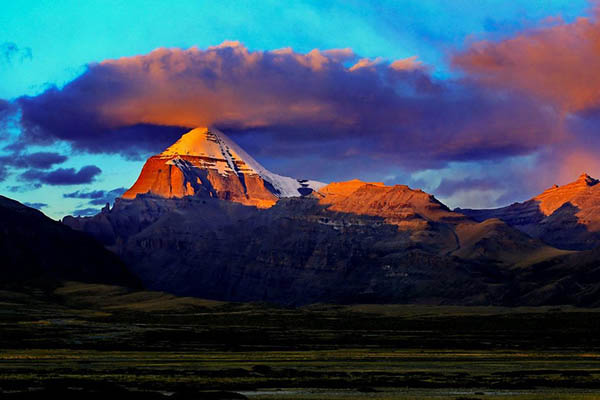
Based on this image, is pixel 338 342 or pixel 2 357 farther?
pixel 338 342

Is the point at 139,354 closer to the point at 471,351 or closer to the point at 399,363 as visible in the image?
the point at 399,363

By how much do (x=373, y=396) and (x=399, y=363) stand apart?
3329 centimetres

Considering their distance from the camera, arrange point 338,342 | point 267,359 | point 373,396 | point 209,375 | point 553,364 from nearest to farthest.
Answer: point 373,396 < point 209,375 < point 553,364 < point 267,359 < point 338,342

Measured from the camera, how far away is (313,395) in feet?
216

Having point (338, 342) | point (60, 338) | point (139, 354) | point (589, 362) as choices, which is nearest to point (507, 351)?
point (589, 362)

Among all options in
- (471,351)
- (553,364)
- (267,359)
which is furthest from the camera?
(471,351)

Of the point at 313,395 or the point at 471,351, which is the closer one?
the point at 313,395

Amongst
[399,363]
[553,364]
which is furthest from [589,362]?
[399,363]

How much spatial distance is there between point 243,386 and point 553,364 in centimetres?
4011

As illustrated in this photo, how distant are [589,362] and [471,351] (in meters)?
23.0

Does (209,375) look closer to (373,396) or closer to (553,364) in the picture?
(373,396)

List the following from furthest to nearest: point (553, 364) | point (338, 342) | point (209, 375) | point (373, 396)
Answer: point (338, 342)
point (553, 364)
point (209, 375)
point (373, 396)

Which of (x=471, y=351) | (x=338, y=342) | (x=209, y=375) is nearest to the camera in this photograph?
(x=209, y=375)

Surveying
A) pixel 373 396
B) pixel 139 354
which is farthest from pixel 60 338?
pixel 373 396
